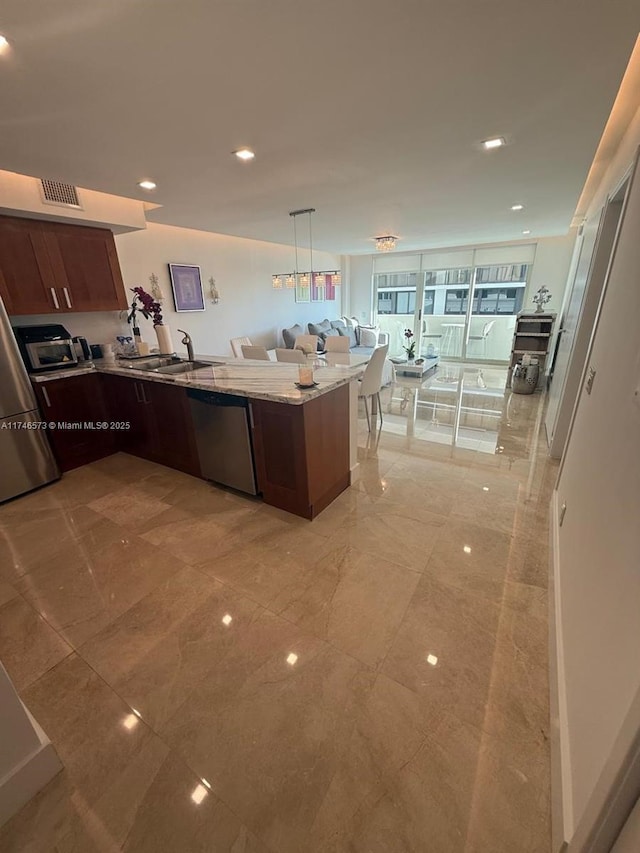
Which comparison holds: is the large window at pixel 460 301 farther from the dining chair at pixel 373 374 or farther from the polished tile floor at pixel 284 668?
the polished tile floor at pixel 284 668

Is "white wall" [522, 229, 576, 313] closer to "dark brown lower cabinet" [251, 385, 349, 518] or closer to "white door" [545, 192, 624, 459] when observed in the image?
"white door" [545, 192, 624, 459]

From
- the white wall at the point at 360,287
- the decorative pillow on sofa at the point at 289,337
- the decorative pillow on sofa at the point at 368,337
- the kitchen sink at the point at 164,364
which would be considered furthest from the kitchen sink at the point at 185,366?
the white wall at the point at 360,287

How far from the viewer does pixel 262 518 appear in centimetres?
249

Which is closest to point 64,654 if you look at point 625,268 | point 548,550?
point 548,550

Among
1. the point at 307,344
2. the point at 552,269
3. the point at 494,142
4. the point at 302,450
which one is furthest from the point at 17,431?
the point at 552,269

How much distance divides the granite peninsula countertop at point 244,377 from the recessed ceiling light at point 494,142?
1.74 meters

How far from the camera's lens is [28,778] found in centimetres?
110

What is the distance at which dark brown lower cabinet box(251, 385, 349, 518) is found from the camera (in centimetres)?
223

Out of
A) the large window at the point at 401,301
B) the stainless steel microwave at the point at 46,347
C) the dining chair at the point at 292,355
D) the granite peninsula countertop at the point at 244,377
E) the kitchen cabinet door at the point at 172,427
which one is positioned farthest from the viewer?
the large window at the point at 401,301

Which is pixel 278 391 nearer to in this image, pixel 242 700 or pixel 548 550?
pixel 242 700

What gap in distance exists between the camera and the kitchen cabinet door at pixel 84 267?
3176mm

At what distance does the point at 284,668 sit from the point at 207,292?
206 inches

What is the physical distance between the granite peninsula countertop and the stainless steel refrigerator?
226 millimetres

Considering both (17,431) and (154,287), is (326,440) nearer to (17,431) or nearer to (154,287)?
(17,431)
